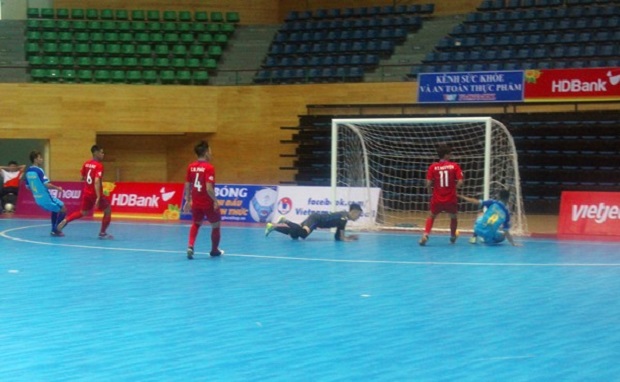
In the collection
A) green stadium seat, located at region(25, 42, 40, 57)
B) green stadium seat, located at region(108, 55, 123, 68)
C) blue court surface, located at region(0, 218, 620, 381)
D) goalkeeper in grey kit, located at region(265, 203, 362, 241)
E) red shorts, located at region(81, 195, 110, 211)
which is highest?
green stadium seat, located at region(25, 42, 40, 57)

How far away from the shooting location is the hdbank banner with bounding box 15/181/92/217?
92.5 feet

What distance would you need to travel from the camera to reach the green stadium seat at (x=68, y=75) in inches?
1259

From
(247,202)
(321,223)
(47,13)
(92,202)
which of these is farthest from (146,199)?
(47,13)

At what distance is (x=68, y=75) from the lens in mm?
32125

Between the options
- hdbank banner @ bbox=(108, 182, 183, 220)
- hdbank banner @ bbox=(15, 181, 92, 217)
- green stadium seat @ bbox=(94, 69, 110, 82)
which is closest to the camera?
hdbank banner @ bbox=(108, 182, 183, 220)

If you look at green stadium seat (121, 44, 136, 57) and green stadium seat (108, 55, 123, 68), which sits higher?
green stadium seat (121, 44, 136, 57)

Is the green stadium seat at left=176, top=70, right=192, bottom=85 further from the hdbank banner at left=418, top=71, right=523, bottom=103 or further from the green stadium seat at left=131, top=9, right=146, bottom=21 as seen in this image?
the hdbank banner at left=418, top=71, right=523, bottom=103

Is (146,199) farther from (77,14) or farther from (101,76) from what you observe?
(77,14)

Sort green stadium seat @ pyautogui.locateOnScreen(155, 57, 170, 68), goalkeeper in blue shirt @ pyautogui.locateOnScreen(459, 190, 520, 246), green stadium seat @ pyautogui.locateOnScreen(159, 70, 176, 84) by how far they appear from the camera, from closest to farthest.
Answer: goalkeeper in blue shirt @ pyautogui.locateOnScreen(459, 190, 520, 246), green stadium seat @ pyautogui.locateOnScreen(159, 70, 176, 84), green stadium seat @ pyautogui.locateOnScreen(155, 57, 170, 68)

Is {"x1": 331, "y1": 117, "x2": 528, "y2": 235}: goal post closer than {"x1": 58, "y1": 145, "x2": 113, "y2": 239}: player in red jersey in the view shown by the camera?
No

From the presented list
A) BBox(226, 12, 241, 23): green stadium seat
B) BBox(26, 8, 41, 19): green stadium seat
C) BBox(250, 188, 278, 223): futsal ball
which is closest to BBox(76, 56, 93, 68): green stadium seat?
BBox(26, 8, 41, 19): green stadium seat

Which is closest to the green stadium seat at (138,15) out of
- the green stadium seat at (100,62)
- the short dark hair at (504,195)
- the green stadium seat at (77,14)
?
the green stadium seat at (77,14)

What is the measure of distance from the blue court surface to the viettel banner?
941cm

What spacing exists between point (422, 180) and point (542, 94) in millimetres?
3965
